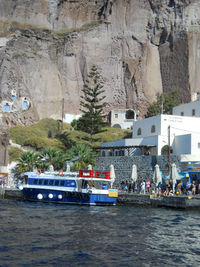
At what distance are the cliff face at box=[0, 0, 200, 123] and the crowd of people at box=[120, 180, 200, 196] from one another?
3809cm

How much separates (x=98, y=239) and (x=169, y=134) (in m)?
22.0

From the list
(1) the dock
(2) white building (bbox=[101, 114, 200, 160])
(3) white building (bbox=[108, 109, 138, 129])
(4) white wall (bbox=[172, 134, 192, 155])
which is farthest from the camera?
(3) white building (bbox=[108, 109, 138, 129])

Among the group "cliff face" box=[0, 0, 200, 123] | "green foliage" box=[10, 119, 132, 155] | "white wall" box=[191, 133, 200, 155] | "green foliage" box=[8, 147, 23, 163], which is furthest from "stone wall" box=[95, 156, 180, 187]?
"cliff face" box=[0, 0, 200, 123]

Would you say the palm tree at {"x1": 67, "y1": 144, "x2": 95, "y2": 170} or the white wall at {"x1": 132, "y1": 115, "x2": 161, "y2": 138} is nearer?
the palm tree at {"x1": 67, "y1": 144, "x2": 95, "y2": 170}

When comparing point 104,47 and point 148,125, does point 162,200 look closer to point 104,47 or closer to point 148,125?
point 148,125

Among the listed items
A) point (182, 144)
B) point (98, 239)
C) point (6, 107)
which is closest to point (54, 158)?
point (182, 144)

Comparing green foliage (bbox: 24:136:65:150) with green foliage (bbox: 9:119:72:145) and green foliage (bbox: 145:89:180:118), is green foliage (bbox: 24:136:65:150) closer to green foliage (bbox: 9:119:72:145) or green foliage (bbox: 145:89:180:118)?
green foliage (bbox: 9:119:72:145)

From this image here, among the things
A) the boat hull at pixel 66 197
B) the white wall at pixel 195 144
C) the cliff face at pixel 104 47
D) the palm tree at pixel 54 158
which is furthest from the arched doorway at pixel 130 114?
the boat hull at pixel 66 197

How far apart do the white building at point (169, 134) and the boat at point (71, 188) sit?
32.6 ft

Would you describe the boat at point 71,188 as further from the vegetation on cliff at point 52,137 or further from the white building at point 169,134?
the white building at point 169,134

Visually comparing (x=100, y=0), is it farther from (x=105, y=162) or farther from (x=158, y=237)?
(x=158, y=237)

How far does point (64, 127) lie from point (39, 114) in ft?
19.7

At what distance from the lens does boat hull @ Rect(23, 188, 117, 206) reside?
1152 inches

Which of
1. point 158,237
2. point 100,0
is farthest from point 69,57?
point 158,237
